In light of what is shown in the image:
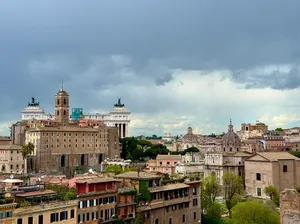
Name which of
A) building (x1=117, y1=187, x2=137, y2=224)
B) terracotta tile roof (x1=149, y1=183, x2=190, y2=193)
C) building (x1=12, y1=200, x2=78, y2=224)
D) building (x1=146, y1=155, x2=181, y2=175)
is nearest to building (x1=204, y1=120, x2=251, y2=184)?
building (x1=146, y1=155, x2=181, y2=175)

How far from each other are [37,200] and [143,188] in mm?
14602

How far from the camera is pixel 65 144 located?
125 meters

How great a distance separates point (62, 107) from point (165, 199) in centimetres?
8953

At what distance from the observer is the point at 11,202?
1475 inches

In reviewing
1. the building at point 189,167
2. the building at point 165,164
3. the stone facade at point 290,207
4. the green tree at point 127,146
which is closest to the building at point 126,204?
the stone facade at point 290,207

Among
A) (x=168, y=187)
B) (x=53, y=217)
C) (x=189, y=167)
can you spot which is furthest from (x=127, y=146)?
(x=53, y=217)

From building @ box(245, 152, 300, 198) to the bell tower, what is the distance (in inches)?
2536

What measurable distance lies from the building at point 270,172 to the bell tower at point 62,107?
211ft

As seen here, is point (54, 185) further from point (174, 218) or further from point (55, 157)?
point (55, 157)

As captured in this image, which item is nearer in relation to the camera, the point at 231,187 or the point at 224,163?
the point at 231,187

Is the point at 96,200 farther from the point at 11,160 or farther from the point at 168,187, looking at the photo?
the point at 11,160

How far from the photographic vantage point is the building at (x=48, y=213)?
3722 centimetres

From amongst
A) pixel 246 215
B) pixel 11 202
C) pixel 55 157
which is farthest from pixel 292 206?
pixel 55 157

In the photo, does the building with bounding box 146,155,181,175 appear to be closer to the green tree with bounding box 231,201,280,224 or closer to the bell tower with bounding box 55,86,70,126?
the bell tower with bounding box 55,86,70,126
